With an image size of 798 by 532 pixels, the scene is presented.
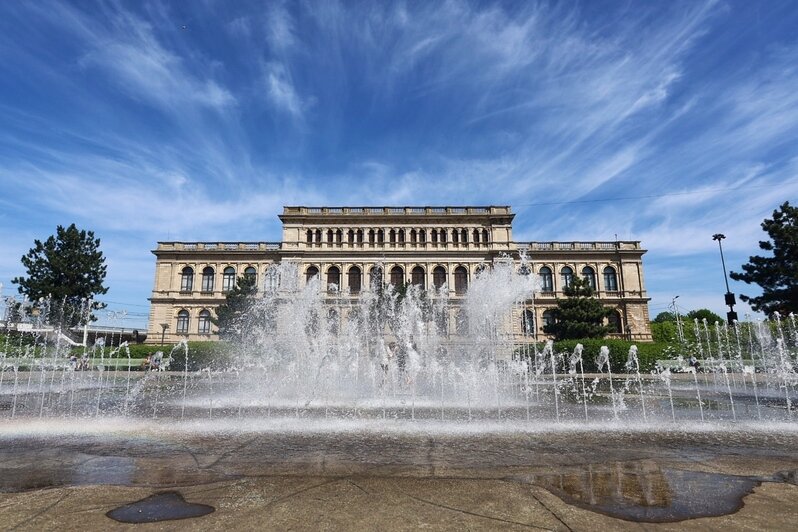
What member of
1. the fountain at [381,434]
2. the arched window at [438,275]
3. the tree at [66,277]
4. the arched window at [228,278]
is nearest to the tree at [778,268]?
the fountain at [381,434]

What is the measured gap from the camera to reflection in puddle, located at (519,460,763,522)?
11.6ft

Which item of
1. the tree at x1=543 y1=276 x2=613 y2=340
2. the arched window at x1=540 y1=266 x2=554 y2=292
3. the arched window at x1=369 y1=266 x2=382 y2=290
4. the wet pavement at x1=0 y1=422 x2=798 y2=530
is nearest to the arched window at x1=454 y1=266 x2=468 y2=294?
the arched window at x1=369 y1=266 x2=382 y2=290

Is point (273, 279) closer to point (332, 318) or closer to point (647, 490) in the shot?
point (332, 318)

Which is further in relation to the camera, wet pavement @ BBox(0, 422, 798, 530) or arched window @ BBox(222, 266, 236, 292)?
arched window @ BBox(222, 266, 236, 292)

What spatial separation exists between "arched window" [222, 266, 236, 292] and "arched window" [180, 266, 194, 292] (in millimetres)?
3099

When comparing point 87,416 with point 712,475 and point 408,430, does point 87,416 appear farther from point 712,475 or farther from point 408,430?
point 712,475

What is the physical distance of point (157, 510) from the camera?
11.6 ft

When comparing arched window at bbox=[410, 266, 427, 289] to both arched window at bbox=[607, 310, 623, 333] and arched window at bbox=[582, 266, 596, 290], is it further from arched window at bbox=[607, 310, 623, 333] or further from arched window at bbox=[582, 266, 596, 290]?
arched window at bbox=[607, 310, 623, 333]

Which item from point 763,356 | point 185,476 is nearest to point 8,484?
point 185,476

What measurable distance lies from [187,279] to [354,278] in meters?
16.6

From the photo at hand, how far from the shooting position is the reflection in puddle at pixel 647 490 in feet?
11.6

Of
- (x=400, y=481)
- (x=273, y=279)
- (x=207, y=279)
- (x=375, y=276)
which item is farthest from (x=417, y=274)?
(x=400, y=481)

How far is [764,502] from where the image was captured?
3.72 m

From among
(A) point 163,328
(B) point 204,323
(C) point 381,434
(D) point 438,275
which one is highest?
(D) point 438,275
